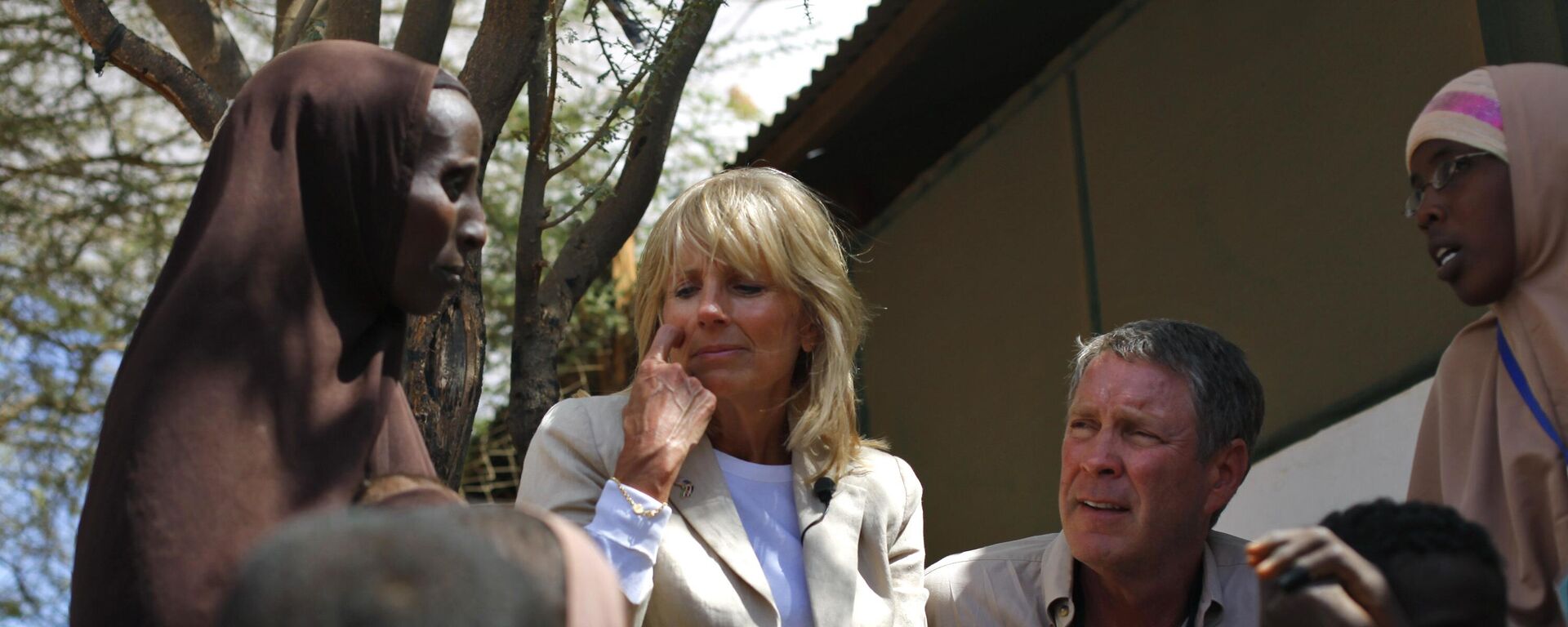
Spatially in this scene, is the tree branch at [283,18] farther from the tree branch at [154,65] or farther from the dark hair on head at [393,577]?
the dark hair on head at [393,577]

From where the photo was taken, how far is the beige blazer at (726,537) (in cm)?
327

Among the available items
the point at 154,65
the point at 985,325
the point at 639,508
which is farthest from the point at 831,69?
the point at 639,508

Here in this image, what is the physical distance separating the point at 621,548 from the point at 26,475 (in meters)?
6.79

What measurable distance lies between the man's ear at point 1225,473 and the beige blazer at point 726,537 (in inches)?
26.4

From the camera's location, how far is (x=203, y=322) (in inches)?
93.6

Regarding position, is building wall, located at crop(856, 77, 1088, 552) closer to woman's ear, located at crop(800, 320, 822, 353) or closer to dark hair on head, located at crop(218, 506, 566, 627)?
woman's ear, located at crop(800, 320, 822, 353)

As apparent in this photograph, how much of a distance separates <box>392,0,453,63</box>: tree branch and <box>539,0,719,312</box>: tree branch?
72 centimetres

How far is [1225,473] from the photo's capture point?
383cm

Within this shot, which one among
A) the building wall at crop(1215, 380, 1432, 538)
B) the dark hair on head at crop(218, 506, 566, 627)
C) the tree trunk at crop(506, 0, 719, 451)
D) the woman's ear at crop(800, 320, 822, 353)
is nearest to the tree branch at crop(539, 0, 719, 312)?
the tree trunk at crop(506, 0, 719, 451)

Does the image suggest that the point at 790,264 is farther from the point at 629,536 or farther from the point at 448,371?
the point at 448,371

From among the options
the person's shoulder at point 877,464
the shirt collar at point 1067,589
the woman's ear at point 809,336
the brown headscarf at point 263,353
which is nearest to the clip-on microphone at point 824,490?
the person's shoulder at point 877,464

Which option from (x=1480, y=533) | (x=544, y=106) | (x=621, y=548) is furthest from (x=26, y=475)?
(x=1480, y=533)

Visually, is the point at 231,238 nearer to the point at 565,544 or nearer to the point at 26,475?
the point at 565,544

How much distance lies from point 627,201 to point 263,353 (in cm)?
267
